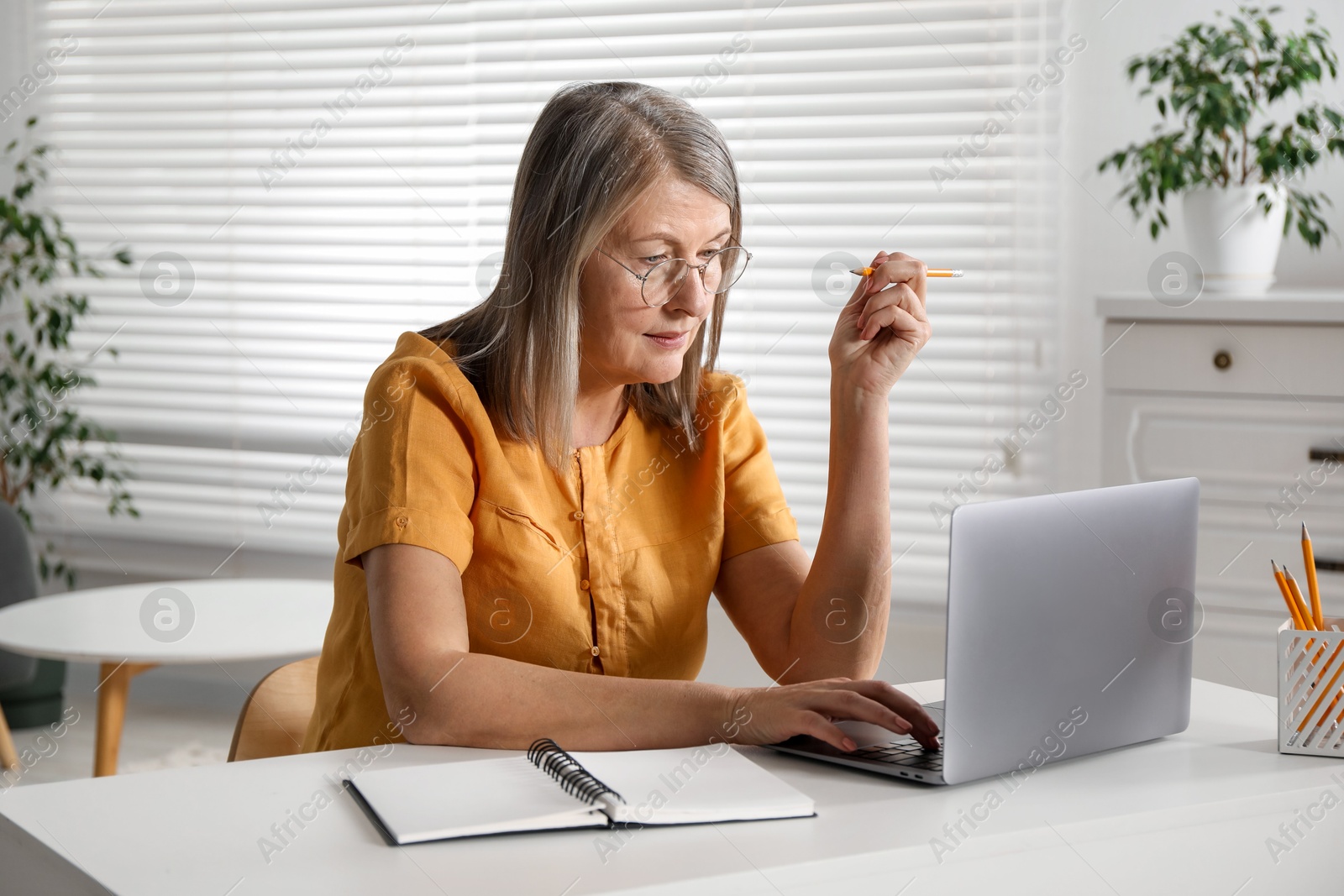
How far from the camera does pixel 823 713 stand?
114 cm

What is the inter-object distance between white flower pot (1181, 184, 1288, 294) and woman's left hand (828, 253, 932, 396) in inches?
47.5

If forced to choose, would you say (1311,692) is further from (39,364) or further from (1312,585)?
(39,364)

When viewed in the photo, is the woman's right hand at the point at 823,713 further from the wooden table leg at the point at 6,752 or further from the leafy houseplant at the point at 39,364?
the leafy houseplant at the point at 39,364

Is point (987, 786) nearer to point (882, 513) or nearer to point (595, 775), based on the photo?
point (595, 775)

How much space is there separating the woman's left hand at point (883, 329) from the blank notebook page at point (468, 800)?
0.67 meters

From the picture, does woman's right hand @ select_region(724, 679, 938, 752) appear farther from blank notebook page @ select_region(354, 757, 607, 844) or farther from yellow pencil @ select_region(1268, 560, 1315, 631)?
yellow pencil @ select_region(1268, 560, 1315, 631)

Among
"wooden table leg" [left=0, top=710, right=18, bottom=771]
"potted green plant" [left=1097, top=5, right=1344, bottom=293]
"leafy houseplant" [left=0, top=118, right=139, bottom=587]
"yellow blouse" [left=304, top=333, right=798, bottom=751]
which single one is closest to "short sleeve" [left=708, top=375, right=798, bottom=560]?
"yellow blouse" [left=304, top=333, right=798, bottom=751]

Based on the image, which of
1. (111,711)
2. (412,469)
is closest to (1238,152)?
(412,469)

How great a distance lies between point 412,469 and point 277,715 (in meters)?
0.41

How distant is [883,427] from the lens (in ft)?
5.04

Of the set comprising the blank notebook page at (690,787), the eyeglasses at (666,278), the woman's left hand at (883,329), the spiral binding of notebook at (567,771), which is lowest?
the blank notebook page at (690,787)

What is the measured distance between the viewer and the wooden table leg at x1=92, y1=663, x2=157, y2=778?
7.51 feet

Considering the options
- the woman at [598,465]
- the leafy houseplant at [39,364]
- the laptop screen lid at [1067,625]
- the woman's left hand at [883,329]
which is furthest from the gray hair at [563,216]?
the leafy houseplant at [39,364]

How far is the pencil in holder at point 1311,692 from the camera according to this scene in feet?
3.73
